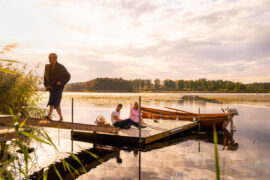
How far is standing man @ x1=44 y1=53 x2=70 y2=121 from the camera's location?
286 inches

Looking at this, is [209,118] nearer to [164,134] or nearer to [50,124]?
[164,134]

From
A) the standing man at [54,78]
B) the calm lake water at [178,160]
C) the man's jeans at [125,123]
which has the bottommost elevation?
the calm lake water at [178,160]

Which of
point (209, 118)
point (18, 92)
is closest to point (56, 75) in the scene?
point (18, 92)

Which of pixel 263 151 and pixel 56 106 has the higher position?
pixel 56 106

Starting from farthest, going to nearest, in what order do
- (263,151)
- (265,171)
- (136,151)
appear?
(263,151), (136,151), (265,171)

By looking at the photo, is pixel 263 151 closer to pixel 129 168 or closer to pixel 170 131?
pixel 170 131

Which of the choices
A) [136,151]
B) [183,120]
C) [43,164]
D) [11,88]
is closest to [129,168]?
[136,151]

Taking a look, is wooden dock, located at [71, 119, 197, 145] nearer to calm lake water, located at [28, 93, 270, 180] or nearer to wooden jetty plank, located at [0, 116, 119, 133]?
calm lake water, located at [28, 93, 270, 180]

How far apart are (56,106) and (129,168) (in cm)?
329

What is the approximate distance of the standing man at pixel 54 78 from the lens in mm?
7270

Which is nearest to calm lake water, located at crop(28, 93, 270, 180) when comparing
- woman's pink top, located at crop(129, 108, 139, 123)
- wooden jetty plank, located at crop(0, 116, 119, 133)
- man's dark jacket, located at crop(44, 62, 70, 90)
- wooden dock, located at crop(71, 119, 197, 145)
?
wooden dock, located at crop(71, 119, 197, 145)

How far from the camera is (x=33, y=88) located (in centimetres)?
1168

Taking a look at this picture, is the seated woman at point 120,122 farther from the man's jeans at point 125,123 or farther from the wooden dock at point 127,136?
the wooden dock at point 127,136

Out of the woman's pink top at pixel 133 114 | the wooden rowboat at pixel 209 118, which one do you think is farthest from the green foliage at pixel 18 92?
the wooden rowboat at pixel 209 118
